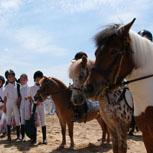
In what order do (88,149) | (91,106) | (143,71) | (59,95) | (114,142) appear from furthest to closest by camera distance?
(59,95) < (91,106) < (88,149) < (114,142) < (143,71)

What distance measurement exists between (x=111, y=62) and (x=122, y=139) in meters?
1.99

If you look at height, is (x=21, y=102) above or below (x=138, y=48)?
below

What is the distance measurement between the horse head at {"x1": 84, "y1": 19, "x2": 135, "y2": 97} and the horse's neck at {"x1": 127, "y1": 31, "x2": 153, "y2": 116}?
0.08 m

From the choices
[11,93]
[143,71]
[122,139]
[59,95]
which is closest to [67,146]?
[59,95]

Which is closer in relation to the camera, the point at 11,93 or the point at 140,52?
the point at 140,52

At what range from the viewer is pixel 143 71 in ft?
8.07

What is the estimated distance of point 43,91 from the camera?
6.39m

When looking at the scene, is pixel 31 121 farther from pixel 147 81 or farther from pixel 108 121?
pixel 147 81

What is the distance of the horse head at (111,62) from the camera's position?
7.63ft

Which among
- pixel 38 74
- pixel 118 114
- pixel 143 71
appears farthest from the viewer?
pixel 38 74

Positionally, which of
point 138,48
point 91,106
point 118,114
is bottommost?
point 118,114

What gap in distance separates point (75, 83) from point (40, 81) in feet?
6.01

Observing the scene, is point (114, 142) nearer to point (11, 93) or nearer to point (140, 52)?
point (140, 52)

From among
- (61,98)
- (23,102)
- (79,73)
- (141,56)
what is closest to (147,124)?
(141,56)
